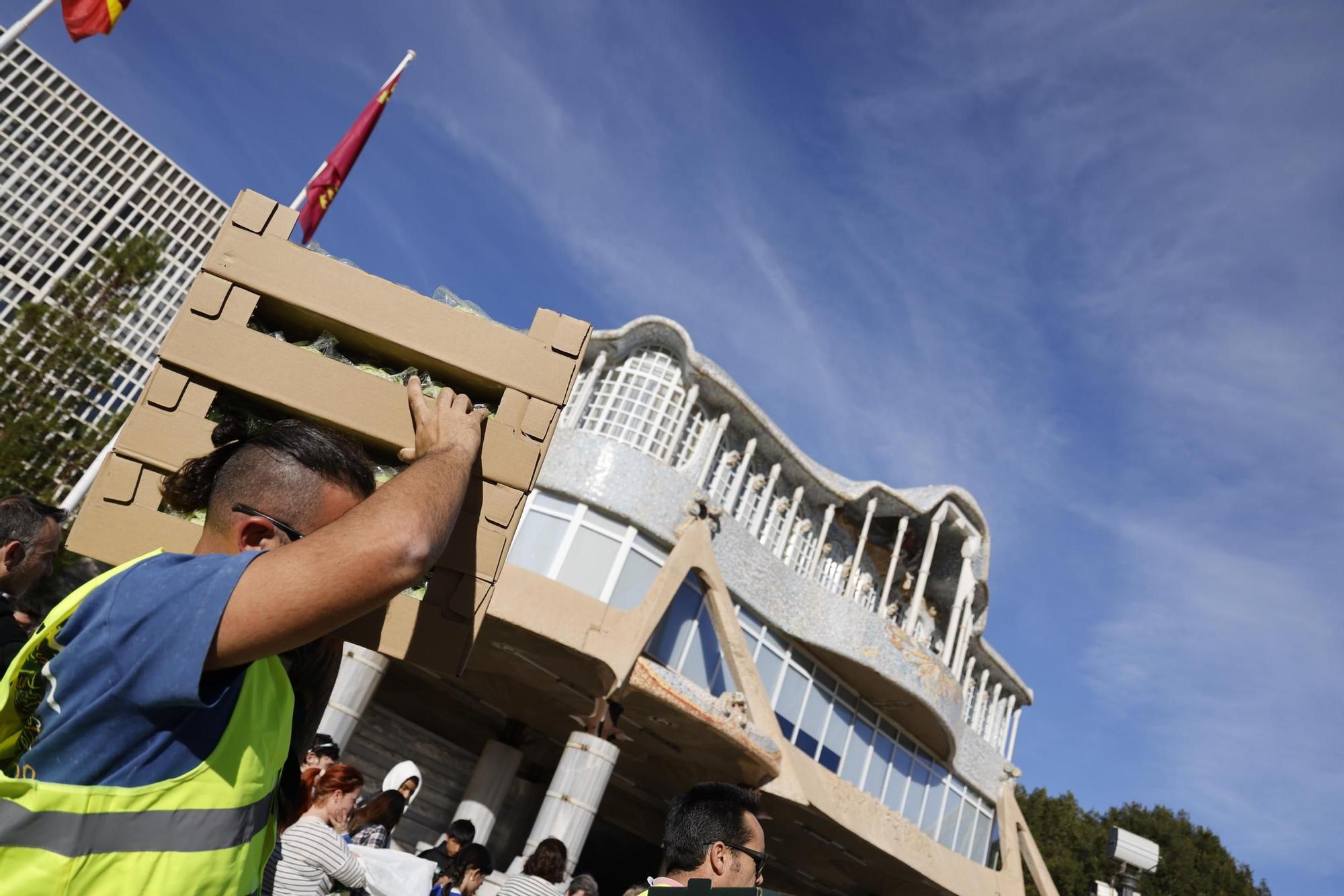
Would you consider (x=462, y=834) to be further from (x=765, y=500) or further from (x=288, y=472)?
(x=765, y=500)

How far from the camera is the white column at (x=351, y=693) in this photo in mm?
14156

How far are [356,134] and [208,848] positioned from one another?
1936 cm

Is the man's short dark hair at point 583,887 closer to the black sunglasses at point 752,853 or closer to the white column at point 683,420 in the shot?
the black sunglasses at point 752,853

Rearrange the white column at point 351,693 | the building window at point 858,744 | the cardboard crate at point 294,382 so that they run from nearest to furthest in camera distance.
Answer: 1. the cardboard crate at point 294,382
2. the white column at point 351,693
3. the building window at point 858,744

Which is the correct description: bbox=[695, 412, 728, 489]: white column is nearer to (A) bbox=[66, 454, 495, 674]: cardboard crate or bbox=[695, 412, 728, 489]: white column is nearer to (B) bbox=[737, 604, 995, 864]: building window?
(B) bbox=[737, 604, 995, 864]: building window

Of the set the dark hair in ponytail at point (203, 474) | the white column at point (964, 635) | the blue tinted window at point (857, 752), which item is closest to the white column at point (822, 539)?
the blue tinted window at point (857, 752)

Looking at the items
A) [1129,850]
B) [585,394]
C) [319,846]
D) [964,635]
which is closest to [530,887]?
[319,846]

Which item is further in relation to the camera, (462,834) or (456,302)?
(462,834)

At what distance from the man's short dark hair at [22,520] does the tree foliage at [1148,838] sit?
44.3 meters

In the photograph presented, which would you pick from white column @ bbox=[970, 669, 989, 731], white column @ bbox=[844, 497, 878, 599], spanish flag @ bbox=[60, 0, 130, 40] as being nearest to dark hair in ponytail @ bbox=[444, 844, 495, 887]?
spanish flag @ bbox=[60, 0, 130, 40]

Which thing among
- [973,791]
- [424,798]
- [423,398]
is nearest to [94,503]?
[423,398]

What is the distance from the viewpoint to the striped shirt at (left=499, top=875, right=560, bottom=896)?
6.16 metres

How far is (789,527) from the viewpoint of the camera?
20750 mm

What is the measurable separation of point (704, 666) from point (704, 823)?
44.3 feet
